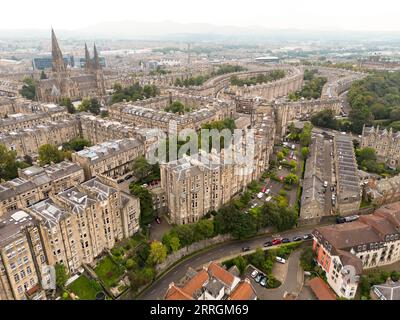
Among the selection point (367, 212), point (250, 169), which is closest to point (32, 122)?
point (250, 169)

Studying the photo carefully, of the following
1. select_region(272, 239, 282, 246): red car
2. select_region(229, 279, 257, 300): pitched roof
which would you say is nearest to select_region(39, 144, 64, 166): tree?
select_region(272, 239, 282, 246): red car

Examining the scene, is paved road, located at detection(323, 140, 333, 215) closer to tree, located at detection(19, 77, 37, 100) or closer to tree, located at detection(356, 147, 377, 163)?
tree, located at detection(356, 147, 377, 163)

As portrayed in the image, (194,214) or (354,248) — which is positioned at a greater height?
(354,248)

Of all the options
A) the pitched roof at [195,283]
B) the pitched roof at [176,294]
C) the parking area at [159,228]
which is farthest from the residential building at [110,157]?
the pitched roof at [176,294]

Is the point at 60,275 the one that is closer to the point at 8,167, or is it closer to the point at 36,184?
the point at 36,184

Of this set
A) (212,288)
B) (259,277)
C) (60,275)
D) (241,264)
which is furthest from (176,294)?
(60,275)

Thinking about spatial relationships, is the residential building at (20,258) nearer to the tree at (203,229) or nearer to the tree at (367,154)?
the tree at (203,229)
